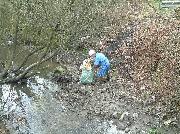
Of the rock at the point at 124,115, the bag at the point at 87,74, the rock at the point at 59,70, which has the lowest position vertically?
the rock at the point at 124,115

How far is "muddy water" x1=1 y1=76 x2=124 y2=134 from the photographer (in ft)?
37.4

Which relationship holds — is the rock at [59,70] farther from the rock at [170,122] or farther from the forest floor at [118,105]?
the rock at [170,122]

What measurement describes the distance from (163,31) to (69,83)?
11.0 ft

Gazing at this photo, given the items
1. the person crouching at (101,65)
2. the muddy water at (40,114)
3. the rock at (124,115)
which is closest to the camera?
the muddy water at (40,114)

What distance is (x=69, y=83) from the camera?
46.3 feet

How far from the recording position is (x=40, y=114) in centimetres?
1227

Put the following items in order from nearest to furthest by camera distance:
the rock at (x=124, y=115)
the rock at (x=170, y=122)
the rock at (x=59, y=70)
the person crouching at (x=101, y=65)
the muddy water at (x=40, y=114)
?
the rock at (x=170, y=122) < the muddy water at (x=40, y=114) < the rock at (x=124, y=115) < the person crouching at (x=101, y=65) < the rock at (x=59, y=70)

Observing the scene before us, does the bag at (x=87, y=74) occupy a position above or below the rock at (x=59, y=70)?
below

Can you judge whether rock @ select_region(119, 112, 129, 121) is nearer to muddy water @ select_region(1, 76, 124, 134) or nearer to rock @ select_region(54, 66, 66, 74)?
muddy water @ select_region(1, 76, 124, 134)

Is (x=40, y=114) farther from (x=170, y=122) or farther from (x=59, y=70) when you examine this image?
(x=170, y=122)

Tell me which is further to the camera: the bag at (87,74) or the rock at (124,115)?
the bag at (87,74)

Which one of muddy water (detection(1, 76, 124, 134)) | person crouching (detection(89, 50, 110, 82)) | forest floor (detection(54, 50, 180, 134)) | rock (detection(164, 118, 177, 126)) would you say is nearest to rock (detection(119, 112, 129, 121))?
forest floor (detection(54, 50, 180, 134))

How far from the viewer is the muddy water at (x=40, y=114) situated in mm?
11406

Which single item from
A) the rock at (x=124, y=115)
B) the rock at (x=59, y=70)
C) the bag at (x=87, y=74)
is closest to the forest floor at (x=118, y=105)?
the rock at (x=124, y=115)
